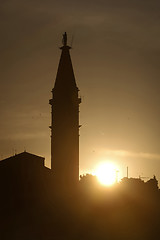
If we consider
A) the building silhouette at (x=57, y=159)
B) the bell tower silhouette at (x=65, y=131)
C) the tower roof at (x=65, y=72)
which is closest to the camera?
the building silhouette at (x=57, y=159)

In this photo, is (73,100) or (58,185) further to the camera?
(73,100)

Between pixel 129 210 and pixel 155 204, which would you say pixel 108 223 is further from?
pixel 155 204

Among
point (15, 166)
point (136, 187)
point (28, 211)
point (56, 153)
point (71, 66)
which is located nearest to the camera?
point (28, 211)

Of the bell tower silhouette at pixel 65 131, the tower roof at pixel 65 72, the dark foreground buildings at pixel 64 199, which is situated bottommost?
the dark foreground buildings at pixel 64 199

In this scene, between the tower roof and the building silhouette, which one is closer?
the building silhouette

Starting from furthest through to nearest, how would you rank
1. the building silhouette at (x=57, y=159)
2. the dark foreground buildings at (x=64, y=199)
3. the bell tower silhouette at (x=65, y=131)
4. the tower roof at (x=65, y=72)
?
the tower roof at (x=65, y=72)
the bell tower silhouette at (x=65, y=131)
the building silhouette at (x=57, y=159)
the dark foreground buildings at (x=64, y=199)

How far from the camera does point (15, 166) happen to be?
151ft

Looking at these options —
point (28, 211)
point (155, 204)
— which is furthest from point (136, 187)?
point (28, 211)

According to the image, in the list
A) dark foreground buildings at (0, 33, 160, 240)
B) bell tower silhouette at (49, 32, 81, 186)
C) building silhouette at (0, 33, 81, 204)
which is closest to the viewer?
dark foreground buildings at (0, 33, 160, 240)

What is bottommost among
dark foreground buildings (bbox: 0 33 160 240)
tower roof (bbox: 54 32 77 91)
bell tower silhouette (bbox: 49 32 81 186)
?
dark foreground buildings (bbox: 0 33 160 240)

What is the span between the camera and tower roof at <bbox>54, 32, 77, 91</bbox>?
53562mm

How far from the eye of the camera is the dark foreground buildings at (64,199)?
4141 cm

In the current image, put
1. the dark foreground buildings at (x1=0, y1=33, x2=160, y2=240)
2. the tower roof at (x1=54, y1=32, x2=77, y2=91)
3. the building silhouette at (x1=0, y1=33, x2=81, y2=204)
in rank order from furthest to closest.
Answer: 1. the tower roof at (x1=54, y1=32, x2=77, y2=91)
2. the building silhouette at (x1=0, y1=33, x2=81, y2=204)
3. the dark foreground buildings at (x1=0, y1=33, x2=160, y2=240)

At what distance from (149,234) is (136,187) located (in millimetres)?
18643
